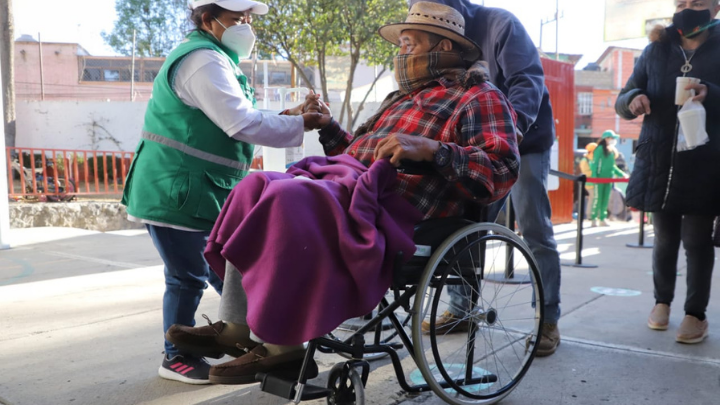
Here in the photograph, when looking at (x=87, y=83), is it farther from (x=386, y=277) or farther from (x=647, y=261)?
(x=386, y=277)

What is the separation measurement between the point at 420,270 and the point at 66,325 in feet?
7.92

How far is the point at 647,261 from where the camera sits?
6.33m

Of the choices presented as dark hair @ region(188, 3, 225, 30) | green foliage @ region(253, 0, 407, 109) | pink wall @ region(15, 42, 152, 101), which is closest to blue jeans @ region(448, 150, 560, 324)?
dark hair @ region(188, 3, 225, 30)

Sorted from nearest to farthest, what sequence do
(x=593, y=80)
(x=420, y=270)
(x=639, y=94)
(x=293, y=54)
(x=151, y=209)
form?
(x=420, y=270) < (x=151, y=209) < (x=639, y=94) < (x=293, y=54) < (x=593, y=80)

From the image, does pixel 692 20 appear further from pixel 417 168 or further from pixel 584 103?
pixel 584 103

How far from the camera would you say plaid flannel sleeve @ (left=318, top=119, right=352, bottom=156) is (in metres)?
2.78

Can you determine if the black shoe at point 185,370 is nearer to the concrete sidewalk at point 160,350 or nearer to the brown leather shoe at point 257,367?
the concrete sidewalk at point 160,350

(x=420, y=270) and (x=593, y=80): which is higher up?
(x=593, y=80)

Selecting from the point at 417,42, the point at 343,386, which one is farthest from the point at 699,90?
the point at 343,386

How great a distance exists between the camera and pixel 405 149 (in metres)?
2.03

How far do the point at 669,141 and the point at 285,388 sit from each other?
2612mm

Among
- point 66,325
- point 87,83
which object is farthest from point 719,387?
point 87,83

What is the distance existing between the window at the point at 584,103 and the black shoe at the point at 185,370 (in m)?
46.1

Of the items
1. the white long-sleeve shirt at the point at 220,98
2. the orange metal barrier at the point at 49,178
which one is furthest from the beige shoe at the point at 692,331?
the orange metal barrier at the point at 49,178
